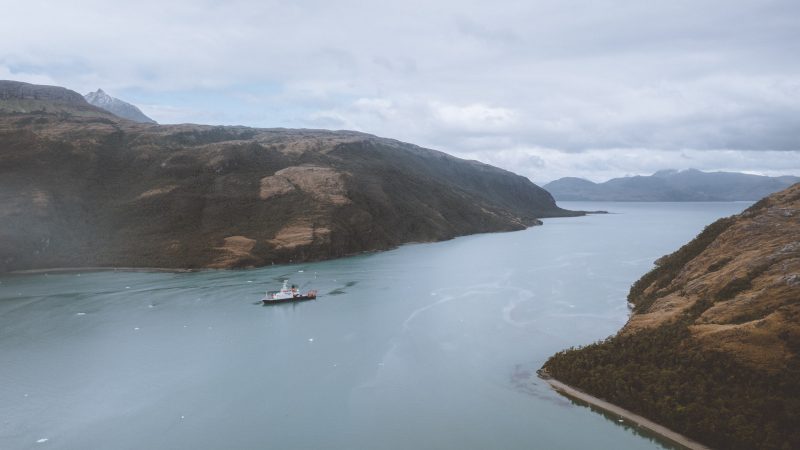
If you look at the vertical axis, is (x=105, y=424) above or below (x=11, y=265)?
below

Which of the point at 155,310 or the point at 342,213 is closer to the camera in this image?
the point at 155,310

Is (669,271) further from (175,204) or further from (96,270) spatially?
(175,204)

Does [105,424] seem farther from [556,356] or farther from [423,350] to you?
[556,356]

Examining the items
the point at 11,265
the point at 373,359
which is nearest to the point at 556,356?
the point at 373,359

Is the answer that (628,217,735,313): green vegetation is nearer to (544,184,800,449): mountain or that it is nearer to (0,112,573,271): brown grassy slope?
(544,184,800,449): mountain

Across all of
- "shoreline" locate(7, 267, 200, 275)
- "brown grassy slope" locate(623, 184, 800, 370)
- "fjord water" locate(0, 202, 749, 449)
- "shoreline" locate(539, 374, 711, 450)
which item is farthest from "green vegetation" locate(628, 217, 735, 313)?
"shoreline" locate(7, 267, 200, 275)

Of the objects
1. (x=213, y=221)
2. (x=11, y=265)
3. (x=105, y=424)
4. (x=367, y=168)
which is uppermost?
(x=367, y=168)

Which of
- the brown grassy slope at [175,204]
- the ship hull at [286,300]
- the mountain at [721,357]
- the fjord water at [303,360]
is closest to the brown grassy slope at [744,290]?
the mountain at [721,357]
